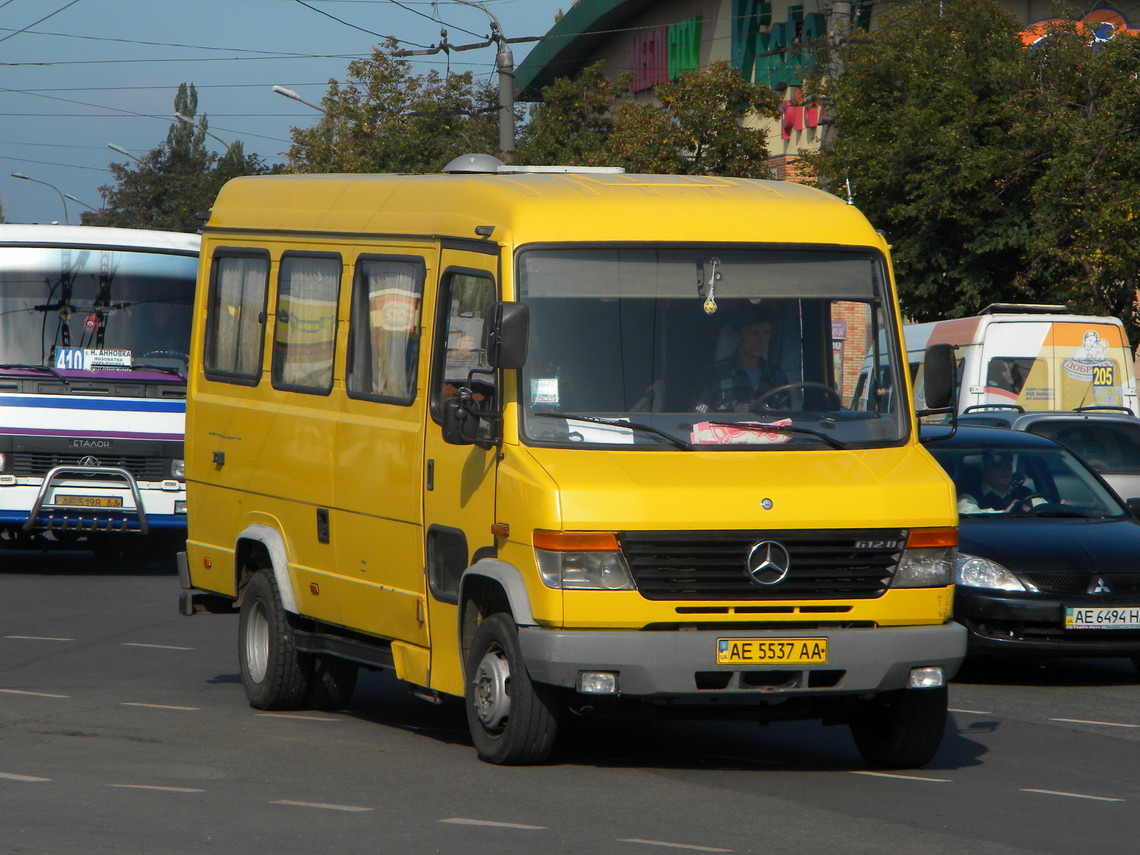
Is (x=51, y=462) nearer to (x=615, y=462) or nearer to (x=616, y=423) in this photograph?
(x=616, y=423)

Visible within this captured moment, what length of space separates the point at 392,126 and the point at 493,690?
1489 inches

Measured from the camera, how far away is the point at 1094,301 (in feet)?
96.3

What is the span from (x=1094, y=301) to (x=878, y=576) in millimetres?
22470

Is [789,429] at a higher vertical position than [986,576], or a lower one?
higher

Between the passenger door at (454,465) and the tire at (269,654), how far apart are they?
60.1 inches

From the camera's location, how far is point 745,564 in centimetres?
784

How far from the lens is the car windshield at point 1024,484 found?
12.4 metres

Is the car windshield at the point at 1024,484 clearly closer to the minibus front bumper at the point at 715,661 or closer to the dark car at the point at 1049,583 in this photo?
the dark car at the point at 1049,583

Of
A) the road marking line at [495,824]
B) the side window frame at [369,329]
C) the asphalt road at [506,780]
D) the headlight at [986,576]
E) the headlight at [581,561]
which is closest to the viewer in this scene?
the asphalt road at [506,780]

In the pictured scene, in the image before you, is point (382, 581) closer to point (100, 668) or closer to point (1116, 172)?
point (100, 668)

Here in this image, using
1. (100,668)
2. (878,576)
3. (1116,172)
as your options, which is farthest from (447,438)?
(1116,172)

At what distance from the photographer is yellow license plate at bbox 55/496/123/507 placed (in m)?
17.4

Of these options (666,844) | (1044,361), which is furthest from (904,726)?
(1044,361)

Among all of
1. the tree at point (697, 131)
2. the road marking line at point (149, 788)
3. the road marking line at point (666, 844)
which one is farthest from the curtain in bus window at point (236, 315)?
the tree at point (697, 131)
